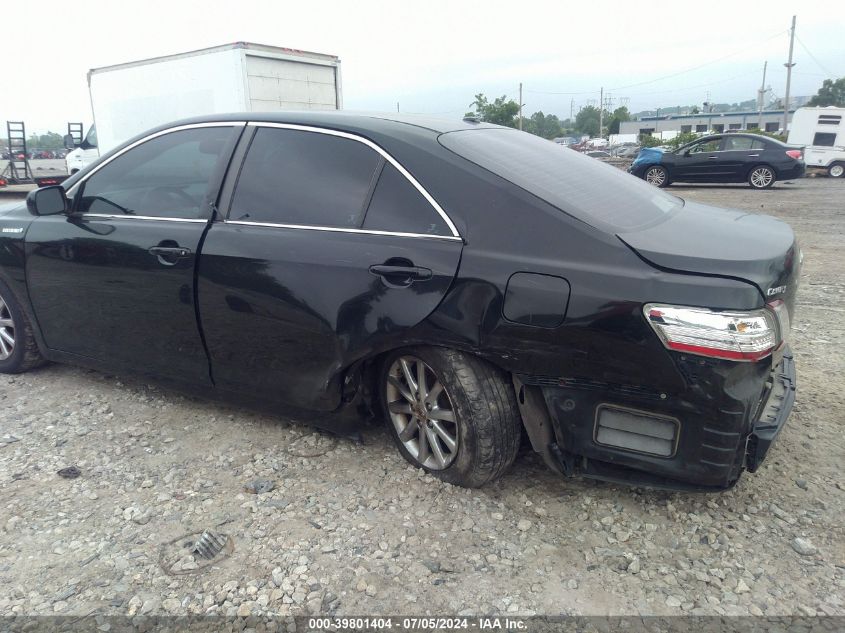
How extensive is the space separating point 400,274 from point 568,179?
0.88 metres

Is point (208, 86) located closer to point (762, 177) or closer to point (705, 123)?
point (762, 177)

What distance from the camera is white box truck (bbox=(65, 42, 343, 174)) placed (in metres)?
12.5

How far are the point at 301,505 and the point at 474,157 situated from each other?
1668 millimetres

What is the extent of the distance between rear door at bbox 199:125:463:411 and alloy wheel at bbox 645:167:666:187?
16870mm

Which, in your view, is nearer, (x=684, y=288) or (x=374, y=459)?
(x=684, y=288)

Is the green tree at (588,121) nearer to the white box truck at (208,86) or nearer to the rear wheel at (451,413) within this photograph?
the white box truck at (208,86)

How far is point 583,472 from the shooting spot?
9.01ft

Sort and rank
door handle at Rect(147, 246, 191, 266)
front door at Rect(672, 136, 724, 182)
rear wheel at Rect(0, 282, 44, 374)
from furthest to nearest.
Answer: front door at Rect(672, 136, 724, 182)
rear wheel at Rect(0, 282, 44, 374)
door handle at Rect(147, 246, 191, 266)

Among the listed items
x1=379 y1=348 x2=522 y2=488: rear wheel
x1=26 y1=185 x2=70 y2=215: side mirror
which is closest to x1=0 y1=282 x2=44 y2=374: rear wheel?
x1=26 y1=185 x2=70 y2=215: side mirror

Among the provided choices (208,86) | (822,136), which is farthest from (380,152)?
(822,136)

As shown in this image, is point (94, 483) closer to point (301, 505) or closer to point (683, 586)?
point (301, 505)

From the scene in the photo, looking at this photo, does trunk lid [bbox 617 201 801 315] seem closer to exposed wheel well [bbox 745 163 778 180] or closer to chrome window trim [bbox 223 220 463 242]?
chrome window trim [bbox 223 220 463 242]

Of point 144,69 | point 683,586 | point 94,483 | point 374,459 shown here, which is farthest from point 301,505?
point 144,69

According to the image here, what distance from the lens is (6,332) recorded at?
174 inches
